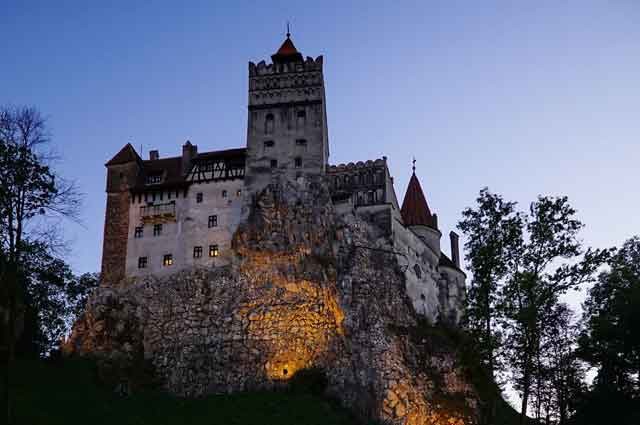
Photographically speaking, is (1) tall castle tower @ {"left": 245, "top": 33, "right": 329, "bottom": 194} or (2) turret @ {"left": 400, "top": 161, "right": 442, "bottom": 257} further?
(2) turret @ {"left": 400, "top": 161, "right": 442, "bottom": 257}

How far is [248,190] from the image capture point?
65.3 meters

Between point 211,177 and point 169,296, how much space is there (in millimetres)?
11360

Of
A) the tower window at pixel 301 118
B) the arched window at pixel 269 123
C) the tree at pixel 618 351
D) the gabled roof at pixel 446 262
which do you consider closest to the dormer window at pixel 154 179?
the arched window at pixel 269 123

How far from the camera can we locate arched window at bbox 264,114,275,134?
2689 inches

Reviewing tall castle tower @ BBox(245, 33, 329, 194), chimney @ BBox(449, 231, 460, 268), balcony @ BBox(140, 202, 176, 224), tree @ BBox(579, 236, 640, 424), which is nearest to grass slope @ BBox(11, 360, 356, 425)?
balcony @ BBox(140, 202, 176, 224)

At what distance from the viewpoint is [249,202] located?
64.8m

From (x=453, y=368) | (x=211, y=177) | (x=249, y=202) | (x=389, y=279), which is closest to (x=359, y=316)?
(x=389, y=279)

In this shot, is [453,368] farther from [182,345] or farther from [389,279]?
[182,345]

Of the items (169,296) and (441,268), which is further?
(441,268)

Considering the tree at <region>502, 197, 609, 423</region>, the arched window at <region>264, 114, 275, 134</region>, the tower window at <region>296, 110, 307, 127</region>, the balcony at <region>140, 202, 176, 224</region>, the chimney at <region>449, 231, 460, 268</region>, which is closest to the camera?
the tree at <region>502, 197, 609, 423</region>

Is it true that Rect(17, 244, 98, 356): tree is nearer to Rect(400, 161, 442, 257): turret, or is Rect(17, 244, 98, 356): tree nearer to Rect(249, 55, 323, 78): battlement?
Rect(249, 55, 323, 78): battlement

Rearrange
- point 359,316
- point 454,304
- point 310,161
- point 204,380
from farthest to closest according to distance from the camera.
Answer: point 454,304
point 310,161
point 359,316
point 204,380

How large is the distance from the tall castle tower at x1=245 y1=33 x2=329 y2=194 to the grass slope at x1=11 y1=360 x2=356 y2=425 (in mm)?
19431

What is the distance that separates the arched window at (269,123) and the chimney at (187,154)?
278 inches
